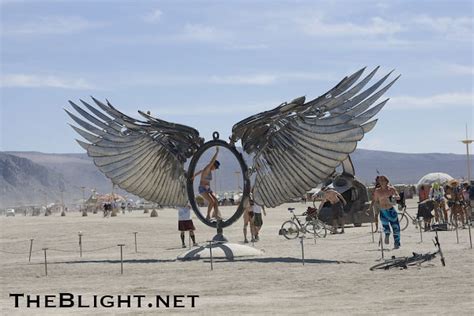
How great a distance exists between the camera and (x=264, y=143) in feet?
68.9

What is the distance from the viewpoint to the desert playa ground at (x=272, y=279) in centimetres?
1324

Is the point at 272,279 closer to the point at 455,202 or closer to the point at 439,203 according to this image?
the point at 455,202

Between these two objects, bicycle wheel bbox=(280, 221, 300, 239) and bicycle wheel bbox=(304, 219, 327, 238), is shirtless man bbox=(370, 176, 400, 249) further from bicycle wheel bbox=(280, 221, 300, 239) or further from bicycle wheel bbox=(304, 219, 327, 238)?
bicycle wheel bbox=(280, 221, 300, 239)

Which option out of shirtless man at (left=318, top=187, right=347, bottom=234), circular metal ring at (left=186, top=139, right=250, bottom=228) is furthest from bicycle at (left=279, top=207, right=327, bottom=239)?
circular metal ring at (left=186, top=139, right=250, bottom=228)

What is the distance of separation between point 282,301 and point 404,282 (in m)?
2.53

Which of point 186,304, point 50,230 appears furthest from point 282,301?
point 50,230

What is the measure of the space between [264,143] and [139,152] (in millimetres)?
3111

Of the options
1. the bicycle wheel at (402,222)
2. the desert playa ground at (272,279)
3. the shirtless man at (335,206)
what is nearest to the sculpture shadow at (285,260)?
the desert playa ground at (272,279)

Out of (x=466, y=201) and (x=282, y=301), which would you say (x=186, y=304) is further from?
(x=466, y=201)

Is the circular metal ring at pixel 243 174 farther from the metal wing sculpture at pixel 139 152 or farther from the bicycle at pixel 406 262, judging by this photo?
the bicycle at pixel 406 262

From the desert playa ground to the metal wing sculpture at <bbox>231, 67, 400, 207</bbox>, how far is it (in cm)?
160

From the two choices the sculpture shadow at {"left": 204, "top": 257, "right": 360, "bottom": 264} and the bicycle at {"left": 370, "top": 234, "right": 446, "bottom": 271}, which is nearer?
the bicycle at {"left": 370, "top": 234, "right": 446, "bottom": 271}

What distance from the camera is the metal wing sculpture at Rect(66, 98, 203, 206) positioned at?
22.0 m

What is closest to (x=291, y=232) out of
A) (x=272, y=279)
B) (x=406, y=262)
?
(x=406, y=262)
